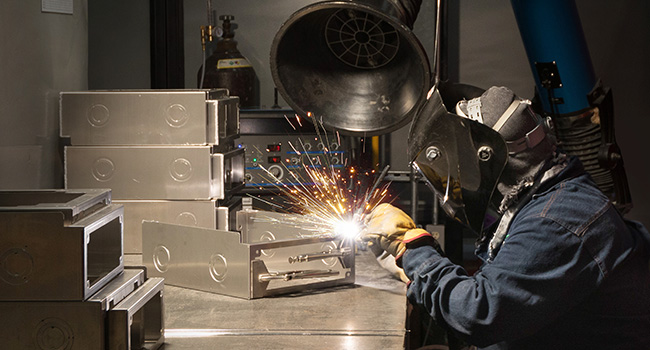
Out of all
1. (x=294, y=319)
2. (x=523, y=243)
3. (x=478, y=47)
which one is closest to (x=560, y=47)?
(x=478, y=47)

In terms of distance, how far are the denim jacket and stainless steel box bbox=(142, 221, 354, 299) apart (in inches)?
19.8

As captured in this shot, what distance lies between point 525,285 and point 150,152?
1.46 metres

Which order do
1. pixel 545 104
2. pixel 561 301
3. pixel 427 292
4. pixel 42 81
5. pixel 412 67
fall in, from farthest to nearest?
pixel 545 104, pixel 42 81, pixel 412 67, pixel 427 292, pixel 561 301

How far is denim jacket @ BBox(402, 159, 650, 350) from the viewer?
1.71m

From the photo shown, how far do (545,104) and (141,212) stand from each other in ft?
5.40

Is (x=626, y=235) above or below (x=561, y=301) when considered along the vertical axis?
above

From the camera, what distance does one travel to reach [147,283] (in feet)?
5.95

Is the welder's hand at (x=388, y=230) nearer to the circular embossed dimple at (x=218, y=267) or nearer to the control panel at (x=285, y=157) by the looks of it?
the circular embossed dimple at (x=218, y=267)

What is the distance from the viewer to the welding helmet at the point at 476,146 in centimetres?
184

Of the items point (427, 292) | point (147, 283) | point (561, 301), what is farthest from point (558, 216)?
point (147, 283)

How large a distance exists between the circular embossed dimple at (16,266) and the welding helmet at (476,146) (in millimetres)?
926

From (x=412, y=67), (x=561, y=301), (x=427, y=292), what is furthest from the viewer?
(x=412, y=67)

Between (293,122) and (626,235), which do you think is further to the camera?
(293,122)

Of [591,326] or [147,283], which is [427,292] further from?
[147,283]
